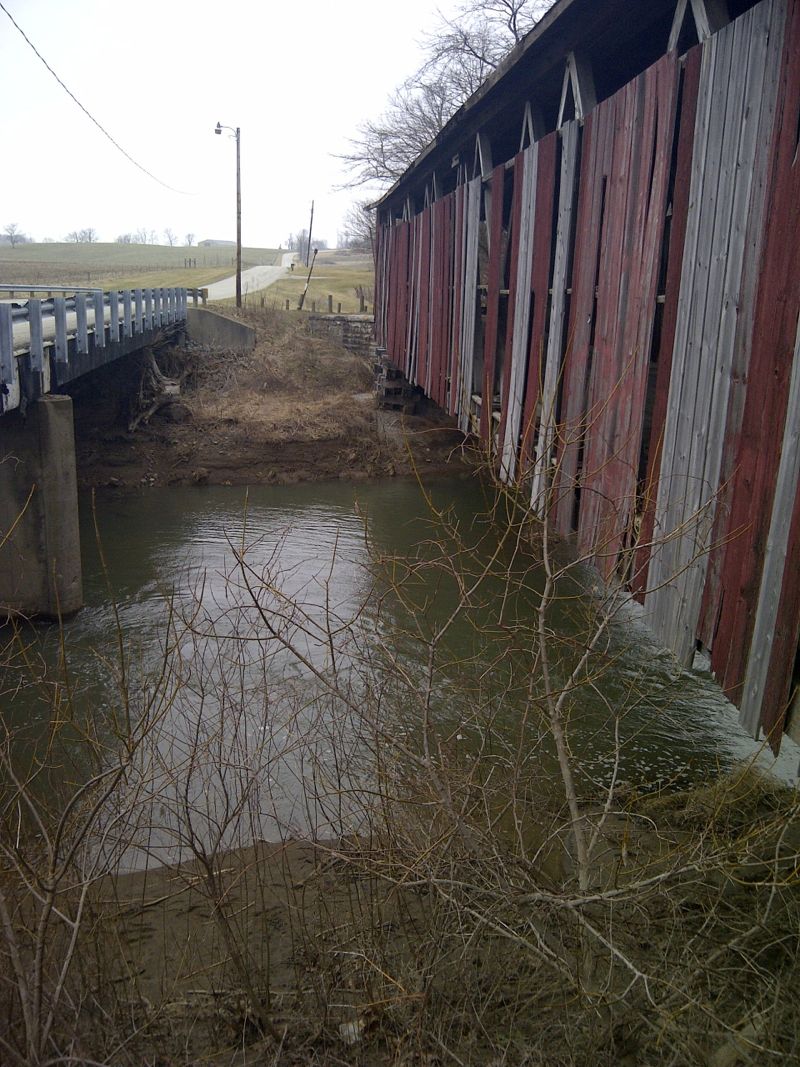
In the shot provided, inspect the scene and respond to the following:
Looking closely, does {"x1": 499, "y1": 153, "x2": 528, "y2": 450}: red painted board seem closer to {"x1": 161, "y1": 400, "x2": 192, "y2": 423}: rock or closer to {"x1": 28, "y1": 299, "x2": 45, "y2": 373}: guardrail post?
{"x1": 28, "y1": 299, "x2": 45, "y2": 373}: guardrail post

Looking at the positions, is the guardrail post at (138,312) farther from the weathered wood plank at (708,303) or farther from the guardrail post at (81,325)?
the weathered wood plank at (708,303)

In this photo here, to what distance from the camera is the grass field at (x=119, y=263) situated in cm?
5753

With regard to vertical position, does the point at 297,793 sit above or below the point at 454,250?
below

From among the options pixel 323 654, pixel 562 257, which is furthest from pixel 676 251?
pixel 323 654

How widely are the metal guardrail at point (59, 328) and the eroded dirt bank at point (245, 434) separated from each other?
7.01ft

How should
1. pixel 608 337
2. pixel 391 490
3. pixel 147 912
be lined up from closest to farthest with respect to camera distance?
pixel 147 912, pixel 608 337, pixel 391 490

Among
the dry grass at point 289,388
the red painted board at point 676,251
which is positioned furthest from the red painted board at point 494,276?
the dry grass at point 289,388

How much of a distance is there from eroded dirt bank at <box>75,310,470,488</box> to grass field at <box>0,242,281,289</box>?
29.6 meters

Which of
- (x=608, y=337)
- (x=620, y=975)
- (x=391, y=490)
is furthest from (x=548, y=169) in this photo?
(x=391, y=490)

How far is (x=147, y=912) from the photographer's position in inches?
206

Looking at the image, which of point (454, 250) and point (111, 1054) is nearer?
point (111, 1054)

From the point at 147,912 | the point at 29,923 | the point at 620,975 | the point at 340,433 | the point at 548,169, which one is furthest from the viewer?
the point at 340,433

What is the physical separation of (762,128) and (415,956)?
13.4 feet

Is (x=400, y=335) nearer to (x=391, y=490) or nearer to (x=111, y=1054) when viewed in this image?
(x=391, y=490)
